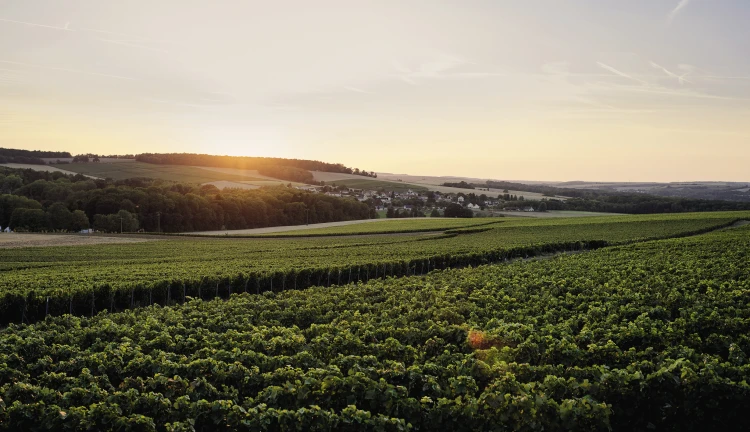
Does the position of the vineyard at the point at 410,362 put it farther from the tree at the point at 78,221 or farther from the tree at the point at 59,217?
the tree at the point at 59,217

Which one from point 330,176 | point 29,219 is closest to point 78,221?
point 29,219

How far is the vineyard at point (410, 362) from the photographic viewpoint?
973 cm

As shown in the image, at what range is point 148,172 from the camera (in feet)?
473

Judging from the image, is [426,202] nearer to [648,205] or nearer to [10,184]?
[648,205]

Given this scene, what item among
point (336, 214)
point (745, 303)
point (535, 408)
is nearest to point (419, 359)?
point (535, 408)

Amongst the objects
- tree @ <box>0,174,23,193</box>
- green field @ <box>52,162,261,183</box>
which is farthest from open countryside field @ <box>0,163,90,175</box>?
tree @ <box>0,174,23,193</box>

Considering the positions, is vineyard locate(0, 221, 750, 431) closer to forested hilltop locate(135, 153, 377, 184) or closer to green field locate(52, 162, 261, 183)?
green field locate(52, 162, 261, 183)

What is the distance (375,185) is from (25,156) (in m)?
97.5

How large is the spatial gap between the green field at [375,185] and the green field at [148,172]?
100 ft

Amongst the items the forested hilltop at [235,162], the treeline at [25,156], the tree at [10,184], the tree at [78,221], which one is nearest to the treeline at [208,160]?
the forested hilltop at [235,162]

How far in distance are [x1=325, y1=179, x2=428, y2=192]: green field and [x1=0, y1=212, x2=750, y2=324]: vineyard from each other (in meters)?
106

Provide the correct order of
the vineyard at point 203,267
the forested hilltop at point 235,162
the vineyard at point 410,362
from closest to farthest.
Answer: the vineyard at point 410,362
the vineyard at point 203,267
the forested hilltop at point 235,162

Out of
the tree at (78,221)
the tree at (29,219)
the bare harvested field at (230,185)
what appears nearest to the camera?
the tree at (29,219)

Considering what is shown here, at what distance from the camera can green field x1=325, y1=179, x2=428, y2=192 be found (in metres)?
169
